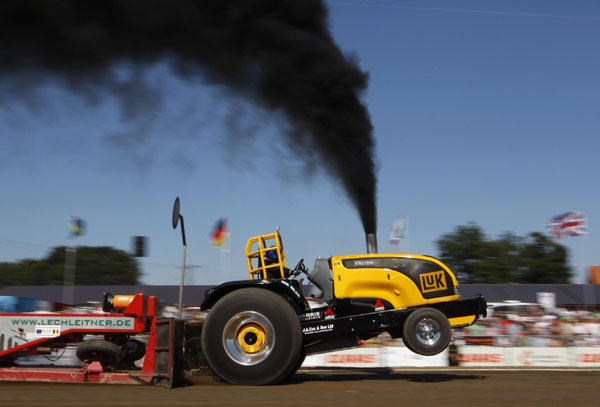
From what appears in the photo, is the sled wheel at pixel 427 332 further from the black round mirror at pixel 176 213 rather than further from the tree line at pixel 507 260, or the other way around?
the tree line at pixel 507 260

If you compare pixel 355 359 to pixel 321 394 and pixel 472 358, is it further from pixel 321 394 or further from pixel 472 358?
pixel 321 394

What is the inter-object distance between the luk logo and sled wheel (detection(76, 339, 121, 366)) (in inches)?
163

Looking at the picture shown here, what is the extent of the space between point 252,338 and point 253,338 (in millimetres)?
13

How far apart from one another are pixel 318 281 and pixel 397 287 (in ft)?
3.50

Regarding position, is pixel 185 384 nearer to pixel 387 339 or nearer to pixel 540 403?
pixel 540 403

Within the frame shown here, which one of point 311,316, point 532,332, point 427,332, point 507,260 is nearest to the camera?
point 427,332

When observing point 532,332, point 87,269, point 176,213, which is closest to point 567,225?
point 532,332

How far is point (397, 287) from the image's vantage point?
7.66 metres

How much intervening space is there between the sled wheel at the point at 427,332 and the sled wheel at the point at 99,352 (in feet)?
12.5

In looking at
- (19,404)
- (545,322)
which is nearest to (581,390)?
(19,404)

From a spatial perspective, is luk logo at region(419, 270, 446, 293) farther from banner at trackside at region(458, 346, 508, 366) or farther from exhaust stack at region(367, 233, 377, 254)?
banner at trackside at region(458, 346, 508, 366)

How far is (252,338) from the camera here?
24.2 ft

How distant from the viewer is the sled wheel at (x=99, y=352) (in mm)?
7461

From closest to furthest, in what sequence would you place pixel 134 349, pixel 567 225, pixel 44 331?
pixel 44 331 → pixel 134 349 → pixel 567 225
